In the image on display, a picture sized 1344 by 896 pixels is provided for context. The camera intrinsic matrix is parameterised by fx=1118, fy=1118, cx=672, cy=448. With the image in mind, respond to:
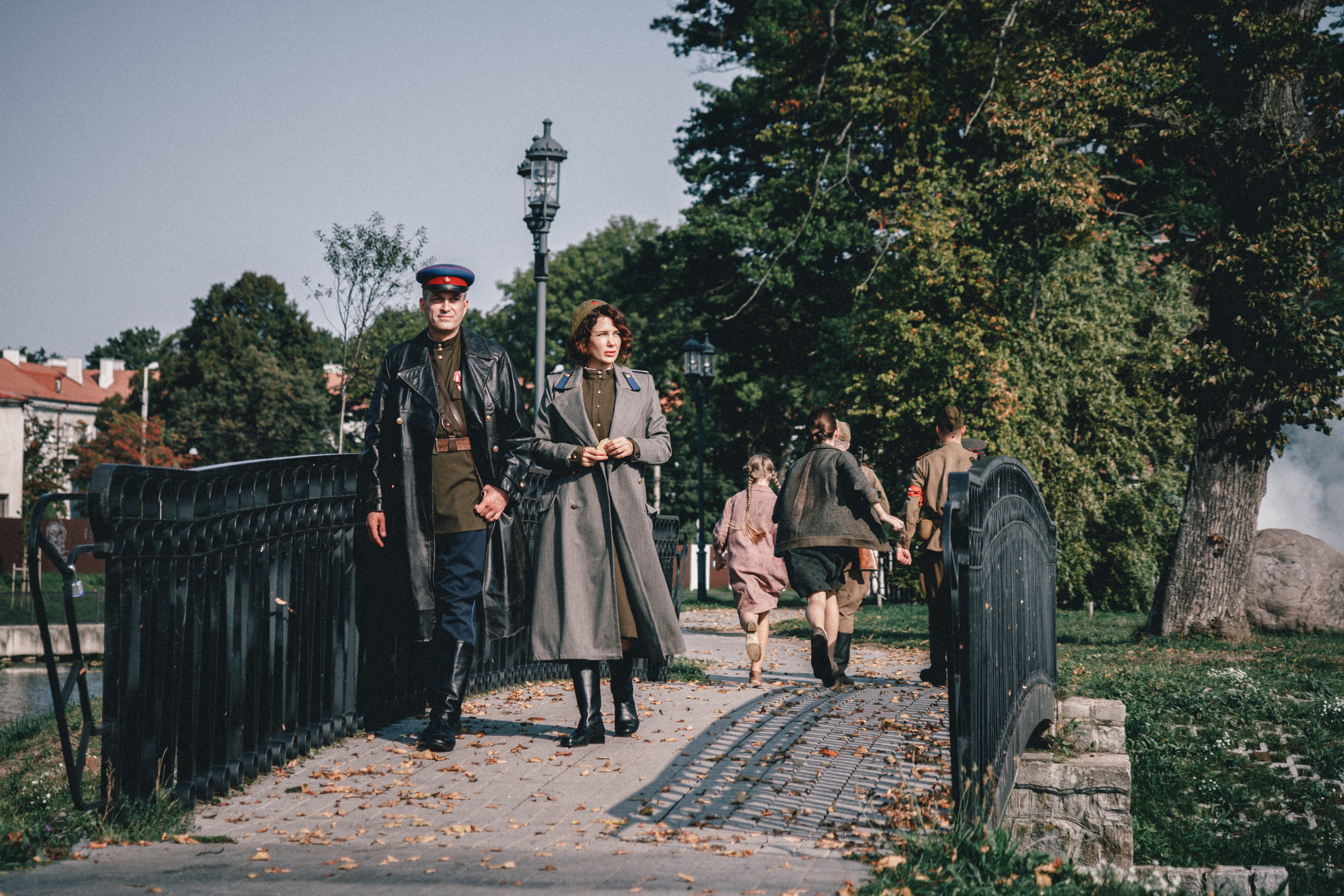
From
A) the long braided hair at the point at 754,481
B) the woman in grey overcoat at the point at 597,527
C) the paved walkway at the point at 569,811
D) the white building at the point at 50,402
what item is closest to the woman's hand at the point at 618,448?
the woman in grey overcoat at the point at 597,527

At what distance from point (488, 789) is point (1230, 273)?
34.4ft

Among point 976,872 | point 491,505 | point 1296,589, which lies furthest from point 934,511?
point 1296,589

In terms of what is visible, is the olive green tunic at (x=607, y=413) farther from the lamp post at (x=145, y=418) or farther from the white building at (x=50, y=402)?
the lamp post at (x=145, y=418)

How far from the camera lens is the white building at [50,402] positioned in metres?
54.4

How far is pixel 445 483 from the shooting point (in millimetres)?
5359

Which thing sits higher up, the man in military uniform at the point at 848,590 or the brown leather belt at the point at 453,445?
the brown leather belt at the point at 453,445

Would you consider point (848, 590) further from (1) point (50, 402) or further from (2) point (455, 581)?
(1) point (50, 402)

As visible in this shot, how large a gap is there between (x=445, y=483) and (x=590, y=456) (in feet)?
2.32

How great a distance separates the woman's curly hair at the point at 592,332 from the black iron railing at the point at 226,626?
50.6 inches

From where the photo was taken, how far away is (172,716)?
4168mm

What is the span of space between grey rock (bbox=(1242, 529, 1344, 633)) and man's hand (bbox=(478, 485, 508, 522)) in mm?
11537

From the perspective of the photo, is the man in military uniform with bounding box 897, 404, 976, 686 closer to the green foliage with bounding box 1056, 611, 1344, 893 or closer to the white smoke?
the green foliage with bounding box 1056, 611, 1344, 893

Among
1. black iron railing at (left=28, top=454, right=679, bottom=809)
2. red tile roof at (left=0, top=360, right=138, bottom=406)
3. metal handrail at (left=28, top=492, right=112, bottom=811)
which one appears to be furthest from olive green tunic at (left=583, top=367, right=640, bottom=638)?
red tile roof at (left=0, top=360, right=138, bottom=406)

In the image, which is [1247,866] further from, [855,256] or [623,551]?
[855,256]
